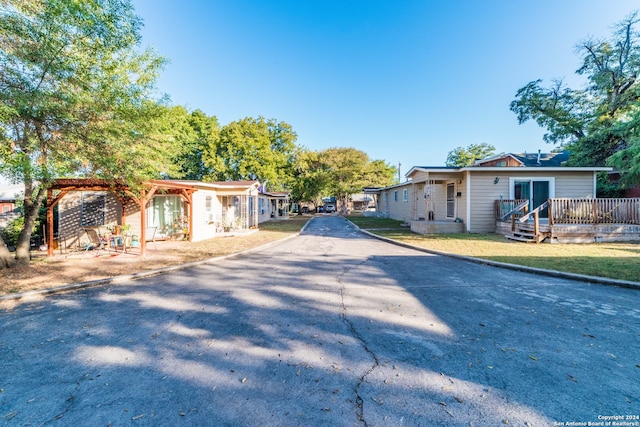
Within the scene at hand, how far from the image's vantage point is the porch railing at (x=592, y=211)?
1093 cm

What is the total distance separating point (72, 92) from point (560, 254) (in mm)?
13624

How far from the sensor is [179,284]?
592cm

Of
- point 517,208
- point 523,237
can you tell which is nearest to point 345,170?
point 517,208

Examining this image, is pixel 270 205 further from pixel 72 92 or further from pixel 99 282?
pixel 99 282

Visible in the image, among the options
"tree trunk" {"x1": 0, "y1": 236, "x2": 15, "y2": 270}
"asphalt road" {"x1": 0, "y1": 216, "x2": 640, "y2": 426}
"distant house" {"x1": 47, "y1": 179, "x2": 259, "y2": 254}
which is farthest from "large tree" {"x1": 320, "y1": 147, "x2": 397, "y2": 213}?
"asphalt road" {"x1": 0, "y1": 216, "x2": 640, "y2": 426}

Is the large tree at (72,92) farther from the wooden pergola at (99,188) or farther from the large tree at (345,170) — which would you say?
the large tree at (345,170)

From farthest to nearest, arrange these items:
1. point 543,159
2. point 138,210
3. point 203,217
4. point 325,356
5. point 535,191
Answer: point 543,159 → point 203,217 → point 535,191 → point 138,210 → point 325,356

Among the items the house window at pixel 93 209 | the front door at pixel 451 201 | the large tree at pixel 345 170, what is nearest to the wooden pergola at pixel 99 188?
the house window at pixel 93 209

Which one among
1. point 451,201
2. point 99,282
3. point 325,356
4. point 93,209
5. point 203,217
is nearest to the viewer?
point 325,356

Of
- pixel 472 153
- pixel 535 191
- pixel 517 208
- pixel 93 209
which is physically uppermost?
pixel 472 153

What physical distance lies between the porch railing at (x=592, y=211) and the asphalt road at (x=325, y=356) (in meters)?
7.26

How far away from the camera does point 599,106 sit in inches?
863

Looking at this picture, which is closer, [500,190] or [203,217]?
[500,190]

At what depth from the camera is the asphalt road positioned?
2205 millimetres
